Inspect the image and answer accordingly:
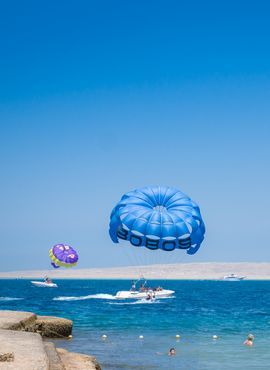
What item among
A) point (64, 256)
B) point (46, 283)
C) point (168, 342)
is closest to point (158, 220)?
point (168, 342)

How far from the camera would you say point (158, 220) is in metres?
29.3

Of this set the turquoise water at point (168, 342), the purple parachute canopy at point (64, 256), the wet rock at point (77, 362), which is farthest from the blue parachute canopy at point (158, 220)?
the purple parachute canopy at point (64, 256)

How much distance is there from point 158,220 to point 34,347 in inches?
624

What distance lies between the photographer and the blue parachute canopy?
29.2m

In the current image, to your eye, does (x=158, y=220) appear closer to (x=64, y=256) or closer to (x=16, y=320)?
(x=16, y=320)

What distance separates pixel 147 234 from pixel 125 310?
19.5m

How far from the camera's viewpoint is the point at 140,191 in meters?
31.3

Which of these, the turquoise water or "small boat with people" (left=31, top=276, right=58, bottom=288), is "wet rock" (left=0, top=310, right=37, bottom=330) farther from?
"small boat with people" (left=31, top=276, right=58, bottom=288)

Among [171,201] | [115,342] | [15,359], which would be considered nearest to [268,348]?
[115,342]

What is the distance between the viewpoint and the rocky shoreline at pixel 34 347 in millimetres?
12078

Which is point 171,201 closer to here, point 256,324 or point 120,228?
point 120,228

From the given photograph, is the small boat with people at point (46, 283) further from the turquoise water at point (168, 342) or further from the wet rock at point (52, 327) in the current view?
the wet rock at point (52, 327)

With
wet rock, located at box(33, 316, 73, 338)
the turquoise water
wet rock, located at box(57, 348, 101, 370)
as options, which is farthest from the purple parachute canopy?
wet rock, located at box(57, 348, 101, 370)

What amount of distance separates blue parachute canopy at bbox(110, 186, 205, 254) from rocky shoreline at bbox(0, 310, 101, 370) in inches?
280
